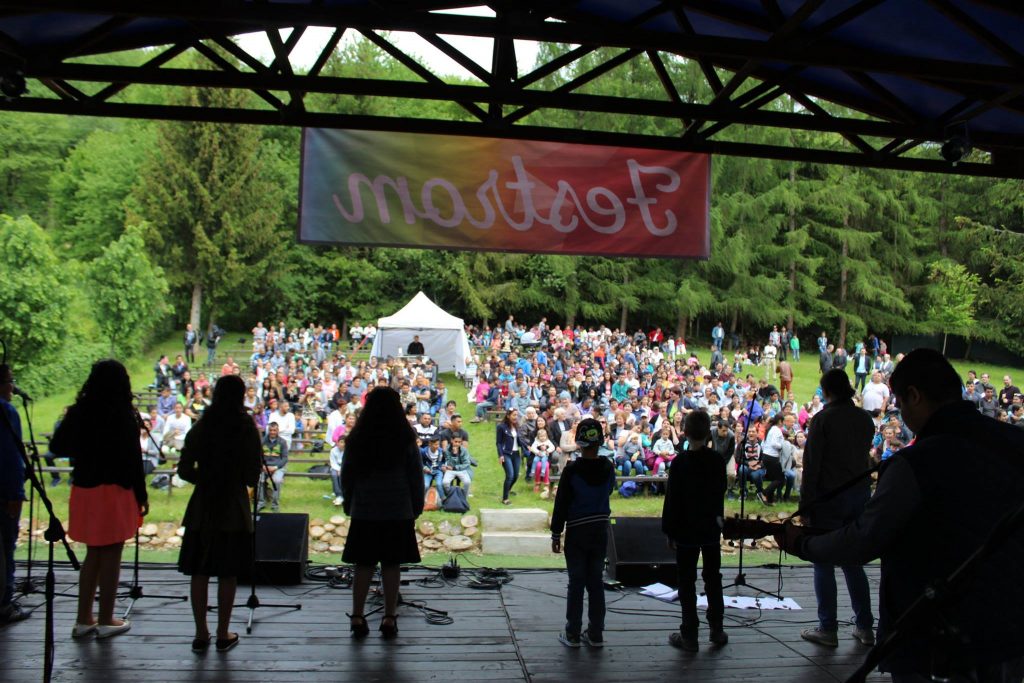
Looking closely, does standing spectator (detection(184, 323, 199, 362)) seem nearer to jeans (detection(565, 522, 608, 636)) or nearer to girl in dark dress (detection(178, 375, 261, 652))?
girl in dark dress (detection(178, 375, 261, 652))

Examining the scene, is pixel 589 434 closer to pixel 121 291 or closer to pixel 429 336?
pixel 429 336

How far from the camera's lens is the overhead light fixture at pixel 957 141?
539 centimetres

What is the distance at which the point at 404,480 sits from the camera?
4.72 metres

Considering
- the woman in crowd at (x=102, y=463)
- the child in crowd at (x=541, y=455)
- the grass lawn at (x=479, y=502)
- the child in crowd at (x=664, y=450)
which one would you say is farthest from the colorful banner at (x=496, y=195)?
the child in crowd at (x=664, y=450)

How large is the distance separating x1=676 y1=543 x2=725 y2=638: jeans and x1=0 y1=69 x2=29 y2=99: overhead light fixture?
190 inches

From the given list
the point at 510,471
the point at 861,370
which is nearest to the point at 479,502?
the point at 510,471

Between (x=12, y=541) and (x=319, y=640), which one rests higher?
(x=12, y=541)

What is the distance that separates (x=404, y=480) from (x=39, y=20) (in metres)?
3.31

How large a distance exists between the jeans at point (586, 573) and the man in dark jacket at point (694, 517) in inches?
17.9

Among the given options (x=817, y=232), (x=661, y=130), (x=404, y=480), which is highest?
(x=661, y=130)

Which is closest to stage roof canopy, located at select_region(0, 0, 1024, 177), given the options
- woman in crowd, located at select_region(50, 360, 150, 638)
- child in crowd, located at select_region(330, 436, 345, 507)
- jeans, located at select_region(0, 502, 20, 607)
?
woman in crowd, located at select_region(50, 360, 150, 638)

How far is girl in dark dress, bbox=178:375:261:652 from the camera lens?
4.30 m

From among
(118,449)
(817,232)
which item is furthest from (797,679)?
(817,232)

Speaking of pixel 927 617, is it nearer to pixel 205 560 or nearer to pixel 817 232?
pixel 205 560
